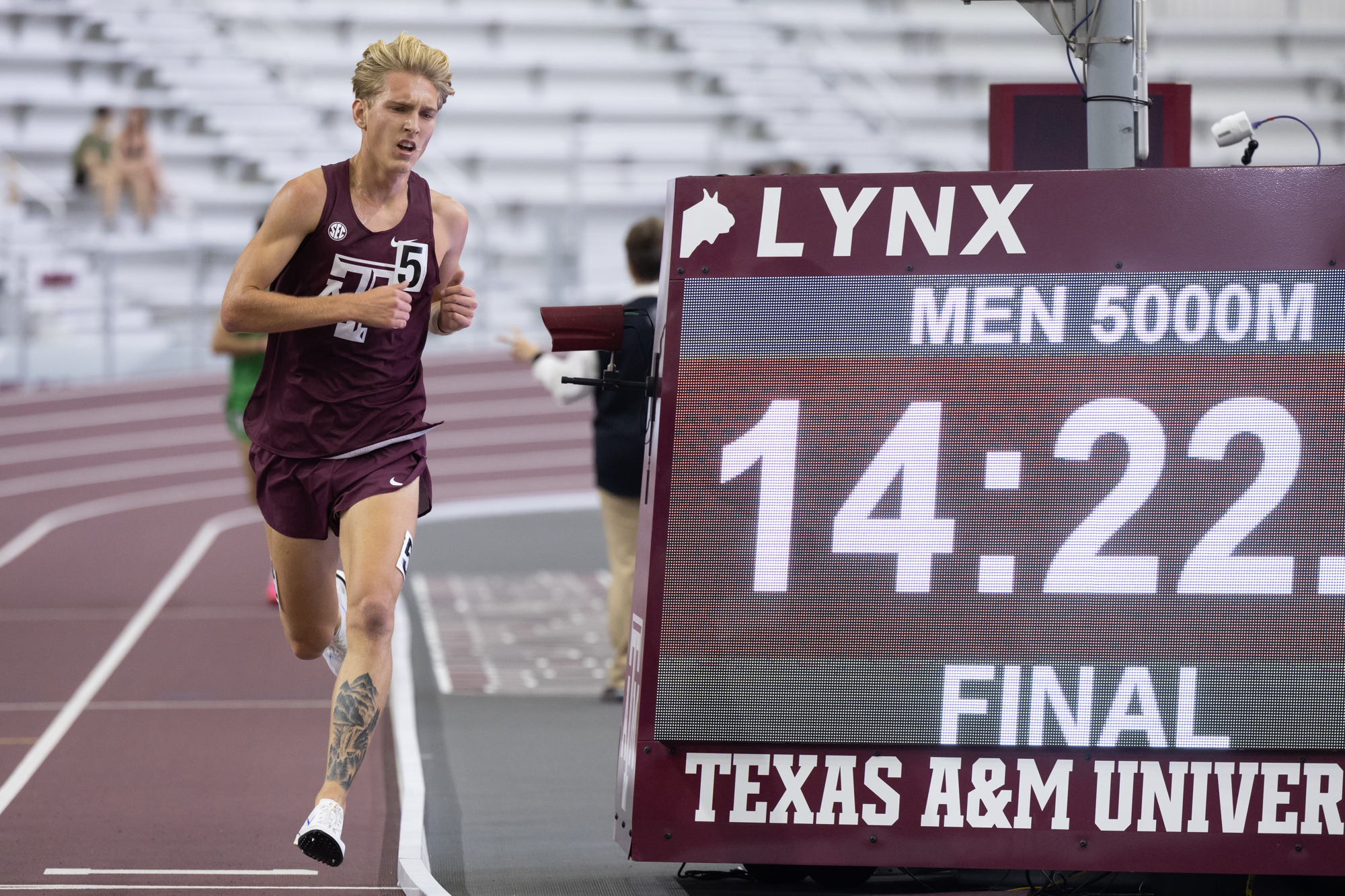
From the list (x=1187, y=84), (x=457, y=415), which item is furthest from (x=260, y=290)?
(x=457, y=415)

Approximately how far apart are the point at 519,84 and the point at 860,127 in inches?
165

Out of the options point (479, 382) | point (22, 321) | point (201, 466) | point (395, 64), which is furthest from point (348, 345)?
point (479, 382)

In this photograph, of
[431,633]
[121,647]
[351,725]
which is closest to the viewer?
[351,725]

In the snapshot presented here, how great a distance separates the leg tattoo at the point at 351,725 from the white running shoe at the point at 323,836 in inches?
7.3

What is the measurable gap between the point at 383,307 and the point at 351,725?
91cm

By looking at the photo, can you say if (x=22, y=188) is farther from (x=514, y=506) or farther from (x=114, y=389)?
(x=514, y=506)

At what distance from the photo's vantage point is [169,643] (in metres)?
8.59

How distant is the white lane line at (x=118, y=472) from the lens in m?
14.3

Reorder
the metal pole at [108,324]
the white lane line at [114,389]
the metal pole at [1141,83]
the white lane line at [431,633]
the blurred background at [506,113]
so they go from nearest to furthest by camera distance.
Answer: the metal pole at [1141,83] → the white lane line at [431,633] → the white lane line at [114,389] → the metal pole at [108,324] → the blurred background at [506,113]

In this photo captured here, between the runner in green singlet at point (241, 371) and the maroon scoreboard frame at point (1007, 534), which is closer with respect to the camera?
the maroon scoreboard frame at point (1007, 534)

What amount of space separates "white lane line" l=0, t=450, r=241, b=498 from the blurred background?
183 centimetres

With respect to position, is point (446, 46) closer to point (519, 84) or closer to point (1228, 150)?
point (519, 84)

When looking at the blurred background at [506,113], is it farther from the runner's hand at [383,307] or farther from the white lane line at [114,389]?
the runner's hand at [383,307]

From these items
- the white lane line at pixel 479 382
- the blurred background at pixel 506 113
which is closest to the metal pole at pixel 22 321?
the blurred background at pixel 506 113
